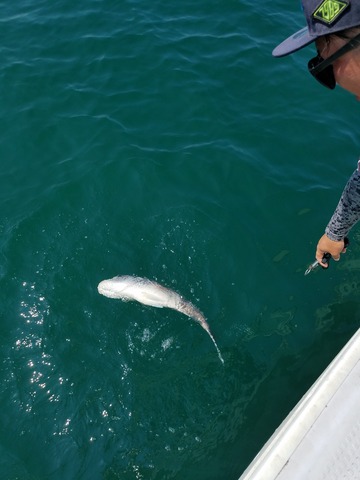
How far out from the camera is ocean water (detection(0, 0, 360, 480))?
5.35 metres

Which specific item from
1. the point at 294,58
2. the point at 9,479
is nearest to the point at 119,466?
the point at 9,479

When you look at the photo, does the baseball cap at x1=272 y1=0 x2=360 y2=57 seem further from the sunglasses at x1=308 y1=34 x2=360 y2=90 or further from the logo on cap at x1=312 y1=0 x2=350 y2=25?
the sunglasses at x1=308 y1=34 x2=360 y2=90

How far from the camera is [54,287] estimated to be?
650 cm

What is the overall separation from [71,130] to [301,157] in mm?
4834

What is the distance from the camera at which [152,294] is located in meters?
6.18

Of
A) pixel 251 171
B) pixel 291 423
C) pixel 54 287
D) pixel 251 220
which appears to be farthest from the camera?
pixel 251 171

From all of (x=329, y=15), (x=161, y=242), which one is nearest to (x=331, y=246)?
(x=329, y=15)

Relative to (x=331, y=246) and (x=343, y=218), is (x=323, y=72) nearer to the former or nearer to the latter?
(x=343, y=218)

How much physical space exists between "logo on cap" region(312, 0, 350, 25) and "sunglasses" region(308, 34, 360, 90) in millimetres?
184

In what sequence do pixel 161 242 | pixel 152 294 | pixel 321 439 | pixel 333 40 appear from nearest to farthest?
pixel 333 40 → pixel 321 439 → pixel 152 294 → pixel 161 242

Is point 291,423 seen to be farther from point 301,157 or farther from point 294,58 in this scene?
point 294,58

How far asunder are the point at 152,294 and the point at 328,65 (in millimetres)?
4254

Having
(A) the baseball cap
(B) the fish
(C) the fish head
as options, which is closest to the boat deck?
(B) the fish

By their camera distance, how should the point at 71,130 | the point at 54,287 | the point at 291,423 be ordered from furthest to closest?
the point at 71,130
the point at 54,287
the point at 291,423
